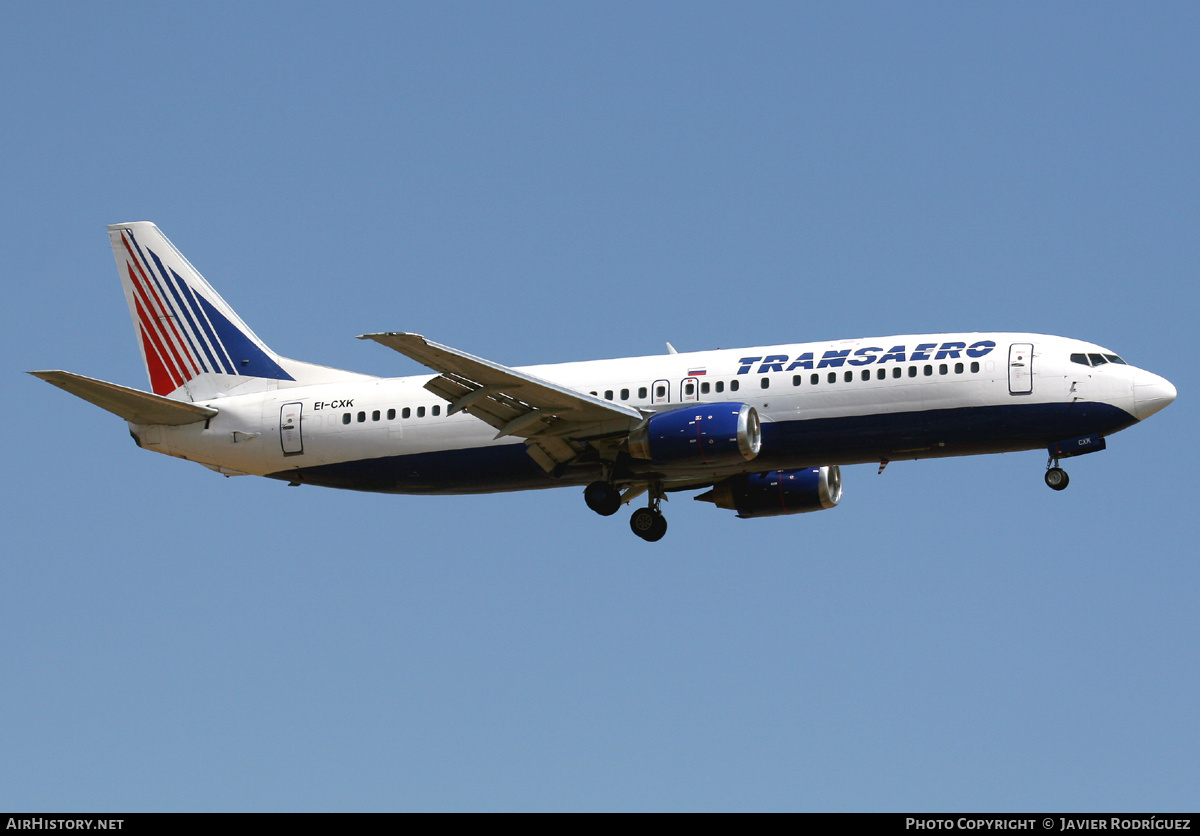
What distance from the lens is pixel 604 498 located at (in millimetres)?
45000

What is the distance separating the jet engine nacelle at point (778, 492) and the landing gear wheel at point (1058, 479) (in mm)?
7094

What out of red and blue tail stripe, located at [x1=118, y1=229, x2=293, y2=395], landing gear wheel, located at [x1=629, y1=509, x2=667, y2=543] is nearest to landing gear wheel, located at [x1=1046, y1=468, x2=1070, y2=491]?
landing gear wheel, located at [x1=629, y1=509, x2=667, y2=543]

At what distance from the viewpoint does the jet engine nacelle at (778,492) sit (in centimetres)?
4806

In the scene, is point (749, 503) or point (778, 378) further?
point (749, 503)

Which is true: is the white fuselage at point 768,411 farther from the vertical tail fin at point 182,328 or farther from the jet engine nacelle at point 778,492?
the vertical tail fin at point 182,328

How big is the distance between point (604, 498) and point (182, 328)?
48.3ft

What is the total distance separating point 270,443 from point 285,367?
3268mm

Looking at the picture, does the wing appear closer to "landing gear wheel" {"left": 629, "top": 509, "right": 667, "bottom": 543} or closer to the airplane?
the airplane

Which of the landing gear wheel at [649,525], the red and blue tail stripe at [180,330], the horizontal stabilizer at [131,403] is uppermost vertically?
the red and blue tail stripe at [180,330]

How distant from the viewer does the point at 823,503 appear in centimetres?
4841

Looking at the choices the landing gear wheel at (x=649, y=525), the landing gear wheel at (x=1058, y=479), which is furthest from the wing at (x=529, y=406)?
the landing gear wheel at (x=1058, y=479)
